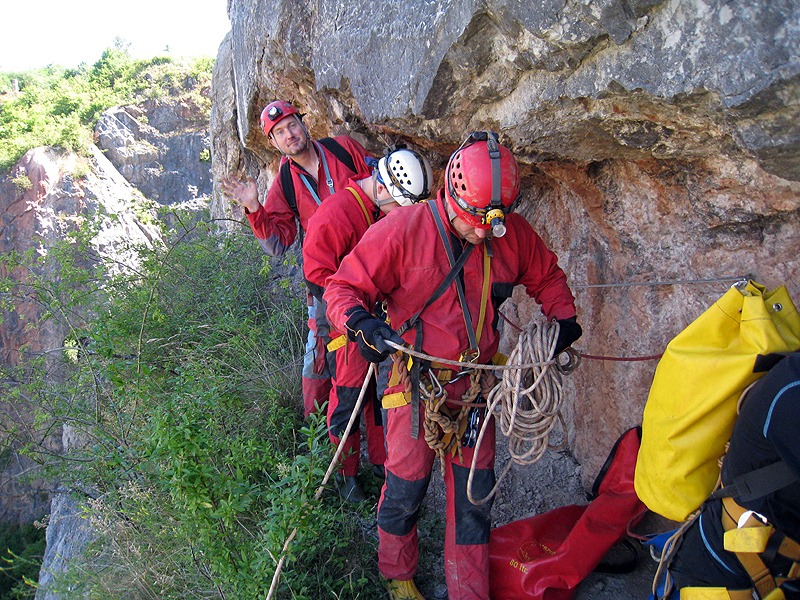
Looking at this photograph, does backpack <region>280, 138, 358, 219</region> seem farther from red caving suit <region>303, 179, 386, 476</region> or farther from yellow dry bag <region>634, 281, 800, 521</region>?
yellow dry bag <region>634, 281, 800, 521</region>

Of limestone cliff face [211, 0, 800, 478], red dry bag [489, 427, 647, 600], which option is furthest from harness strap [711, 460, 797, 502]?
red dry bag [489, 427, 647, 600]

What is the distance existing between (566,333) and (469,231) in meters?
0.69

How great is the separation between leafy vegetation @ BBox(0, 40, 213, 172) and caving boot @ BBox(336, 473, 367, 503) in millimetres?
17065

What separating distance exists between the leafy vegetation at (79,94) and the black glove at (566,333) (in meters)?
18.3

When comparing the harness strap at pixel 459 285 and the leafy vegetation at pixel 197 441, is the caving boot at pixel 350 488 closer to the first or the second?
the leafy vegetation at pixel 197 441

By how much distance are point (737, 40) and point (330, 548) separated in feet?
9.92

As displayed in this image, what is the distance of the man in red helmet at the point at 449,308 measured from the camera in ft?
8.73

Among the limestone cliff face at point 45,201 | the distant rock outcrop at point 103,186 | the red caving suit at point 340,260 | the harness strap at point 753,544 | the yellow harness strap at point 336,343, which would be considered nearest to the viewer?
the harness strap at point 753,544

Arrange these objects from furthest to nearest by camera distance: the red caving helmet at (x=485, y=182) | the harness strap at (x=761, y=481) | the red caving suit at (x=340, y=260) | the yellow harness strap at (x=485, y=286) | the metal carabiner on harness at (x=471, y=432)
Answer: the red caving suit at (x=340, y=260) < the metal carabiner on harness at (x=471, y=432) < the yellow harness strap at (x=485, y=286) < the red caving helmet at (x=485, y=182) < the harness strap at (x=761, y=481)

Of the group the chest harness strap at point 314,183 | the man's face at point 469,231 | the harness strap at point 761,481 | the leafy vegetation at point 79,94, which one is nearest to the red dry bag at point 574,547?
the harness strap at point 761,481

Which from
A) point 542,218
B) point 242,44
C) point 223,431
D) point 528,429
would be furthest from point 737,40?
point 242,44

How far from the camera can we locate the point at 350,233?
361 cm

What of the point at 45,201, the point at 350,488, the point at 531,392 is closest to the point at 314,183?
the point at 350,488

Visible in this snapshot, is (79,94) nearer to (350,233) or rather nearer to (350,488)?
(350,233)
